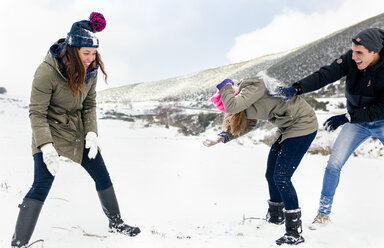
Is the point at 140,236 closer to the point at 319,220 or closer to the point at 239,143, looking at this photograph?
the point at 319,220

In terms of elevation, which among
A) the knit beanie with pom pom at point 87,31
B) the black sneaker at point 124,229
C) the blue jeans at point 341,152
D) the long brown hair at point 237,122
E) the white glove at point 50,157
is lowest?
the black sneaker at point 124,229

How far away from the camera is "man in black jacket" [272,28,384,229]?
2791 mm

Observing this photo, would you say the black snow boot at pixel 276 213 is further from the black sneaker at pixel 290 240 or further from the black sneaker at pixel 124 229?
the black sneaker at pixel 124 229

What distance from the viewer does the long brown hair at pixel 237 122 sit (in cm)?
311

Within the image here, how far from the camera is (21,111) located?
56.0 feet

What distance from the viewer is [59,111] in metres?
2.70

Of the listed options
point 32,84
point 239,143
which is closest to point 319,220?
point 32,84

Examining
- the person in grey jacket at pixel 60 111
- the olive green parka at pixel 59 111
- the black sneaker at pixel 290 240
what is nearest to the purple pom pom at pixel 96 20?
the person in grey jacket at pixel 60 111

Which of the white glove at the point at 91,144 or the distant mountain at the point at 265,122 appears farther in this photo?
the distant mountain at the point at 265,122

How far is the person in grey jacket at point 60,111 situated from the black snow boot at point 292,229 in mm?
1816

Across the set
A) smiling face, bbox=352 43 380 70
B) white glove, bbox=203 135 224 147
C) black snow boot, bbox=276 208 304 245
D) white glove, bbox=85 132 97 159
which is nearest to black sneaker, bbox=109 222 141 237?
white glove, bbox=85 132 97 159

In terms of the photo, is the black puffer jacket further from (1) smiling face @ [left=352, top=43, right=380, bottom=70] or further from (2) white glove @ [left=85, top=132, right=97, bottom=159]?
(2) white glove @ [left=85, top=132, right=97, bottom=159]

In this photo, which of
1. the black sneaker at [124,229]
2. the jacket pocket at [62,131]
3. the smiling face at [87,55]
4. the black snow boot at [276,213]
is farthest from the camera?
the black snow boot at [276,213]

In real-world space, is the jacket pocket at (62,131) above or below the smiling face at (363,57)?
below
